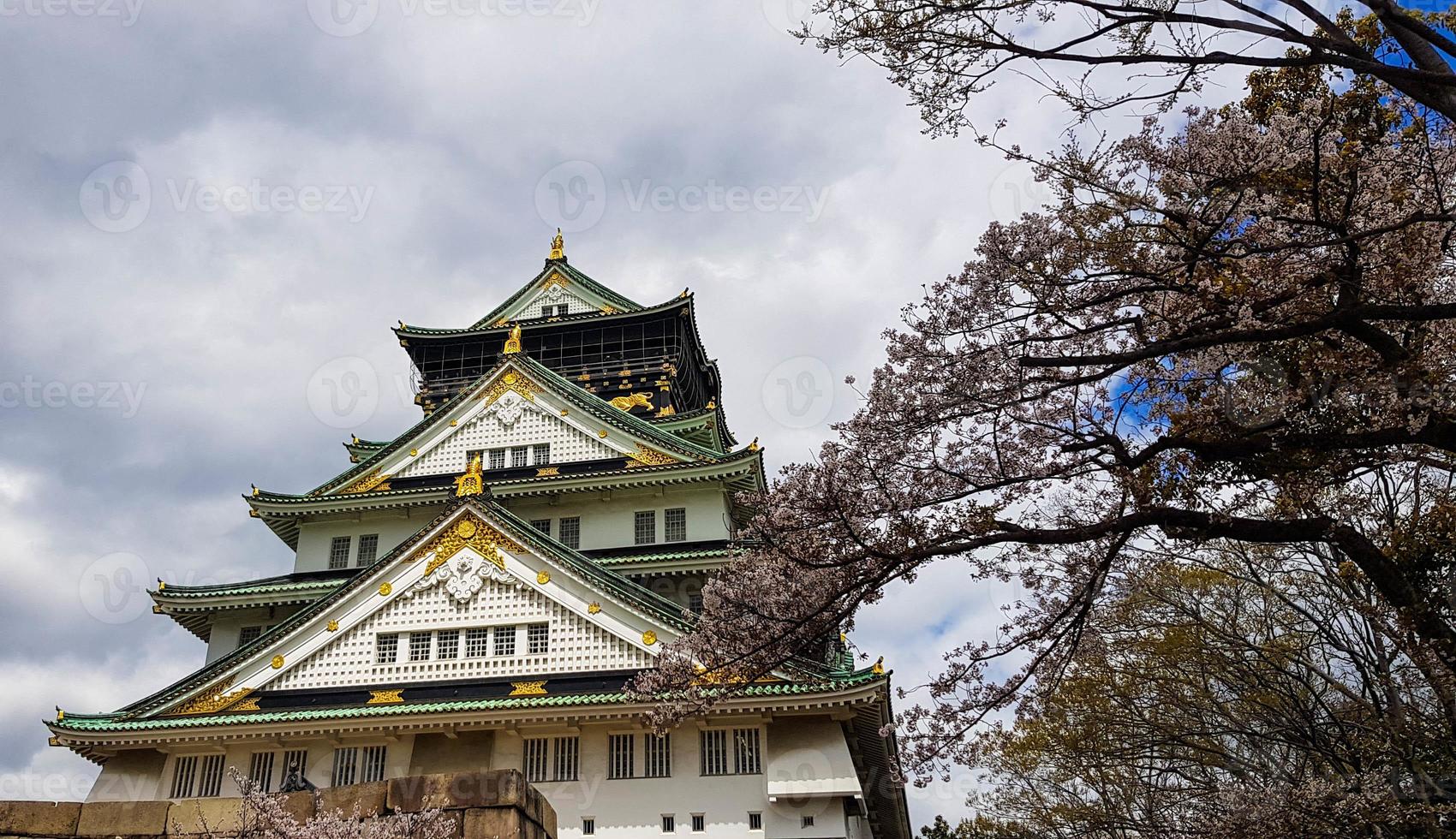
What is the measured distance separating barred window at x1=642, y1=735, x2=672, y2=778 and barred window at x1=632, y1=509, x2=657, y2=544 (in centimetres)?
771

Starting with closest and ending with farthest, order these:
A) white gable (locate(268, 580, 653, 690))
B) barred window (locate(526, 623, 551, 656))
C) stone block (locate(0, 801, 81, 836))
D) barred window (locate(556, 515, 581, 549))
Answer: stone block (locate(0, 801, 81, 836)), white gable (locate(268, 580, 653, 690)), barred window (locate(526, 623, 551, 656)), barred window (locate(556, 515, 581, 549))

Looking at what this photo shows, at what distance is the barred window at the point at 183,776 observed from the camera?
73.7 feet

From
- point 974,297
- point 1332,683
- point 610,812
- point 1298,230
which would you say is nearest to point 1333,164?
point 1298,230

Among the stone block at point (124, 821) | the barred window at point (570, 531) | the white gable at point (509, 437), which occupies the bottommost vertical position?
the stone block at point (124, 821)

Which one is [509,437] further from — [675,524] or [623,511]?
[675,524]

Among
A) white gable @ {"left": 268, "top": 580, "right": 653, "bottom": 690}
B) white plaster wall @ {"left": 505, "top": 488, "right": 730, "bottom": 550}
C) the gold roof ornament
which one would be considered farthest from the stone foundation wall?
white plaster wall @ {"left": 505, "top": 488, "right": 730, "bottom": 550}

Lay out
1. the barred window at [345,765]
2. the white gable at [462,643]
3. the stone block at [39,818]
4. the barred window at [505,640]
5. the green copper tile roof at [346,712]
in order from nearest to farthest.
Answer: the stone block at [39,818] → the green copper tile roof at [346,712] → the barred window at [345,765] → the white gable at [462,643] → the barred window at [505,640]

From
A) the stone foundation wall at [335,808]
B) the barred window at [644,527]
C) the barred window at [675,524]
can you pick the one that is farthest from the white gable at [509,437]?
the stone foundation wall at [335,808]

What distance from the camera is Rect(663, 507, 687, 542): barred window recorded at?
2872cm

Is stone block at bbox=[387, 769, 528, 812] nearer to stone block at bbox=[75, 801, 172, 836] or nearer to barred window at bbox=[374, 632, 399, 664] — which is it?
stone block at bbox=[75, 801, 172, 836]

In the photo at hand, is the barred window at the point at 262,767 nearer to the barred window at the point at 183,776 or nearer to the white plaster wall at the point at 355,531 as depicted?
the barred window at the point at 183,776

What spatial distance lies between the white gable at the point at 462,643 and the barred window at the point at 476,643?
0.26ft

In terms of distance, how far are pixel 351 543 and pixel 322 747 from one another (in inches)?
355

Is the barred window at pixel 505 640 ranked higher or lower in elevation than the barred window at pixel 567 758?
higher
